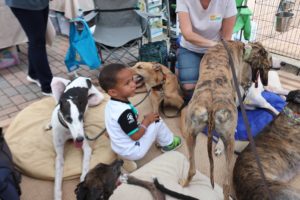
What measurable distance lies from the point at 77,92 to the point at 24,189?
86cm

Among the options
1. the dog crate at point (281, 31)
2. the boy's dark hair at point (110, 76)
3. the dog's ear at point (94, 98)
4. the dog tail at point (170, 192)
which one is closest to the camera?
the dog tail at point (170, 192)

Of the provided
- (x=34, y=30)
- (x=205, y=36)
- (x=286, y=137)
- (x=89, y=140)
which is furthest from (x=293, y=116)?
(x=34, y=30)

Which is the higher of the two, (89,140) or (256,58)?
(256,58)

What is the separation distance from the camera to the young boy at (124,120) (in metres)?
1.97

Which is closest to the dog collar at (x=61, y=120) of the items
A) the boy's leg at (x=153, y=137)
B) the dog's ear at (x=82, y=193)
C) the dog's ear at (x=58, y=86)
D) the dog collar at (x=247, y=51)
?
the dog's ear at (x=58, y=86)

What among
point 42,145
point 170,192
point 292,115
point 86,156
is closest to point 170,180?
point 170,192

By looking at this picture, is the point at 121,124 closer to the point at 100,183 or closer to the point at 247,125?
the point at 100,183

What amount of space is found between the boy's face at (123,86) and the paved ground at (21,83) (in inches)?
63.8

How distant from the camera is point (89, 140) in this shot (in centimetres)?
251

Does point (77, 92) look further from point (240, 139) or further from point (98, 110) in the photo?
point (240, 139)

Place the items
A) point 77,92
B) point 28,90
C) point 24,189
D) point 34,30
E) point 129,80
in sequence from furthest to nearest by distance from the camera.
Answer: point 28,90
point 34,30
point 77,92
point 24,189
point 129,80

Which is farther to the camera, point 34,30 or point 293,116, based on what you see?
point 34,30

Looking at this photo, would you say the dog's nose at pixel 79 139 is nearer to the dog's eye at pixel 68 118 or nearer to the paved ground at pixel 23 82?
the dog's eye at pixel 68 118

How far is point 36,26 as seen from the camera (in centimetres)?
296
